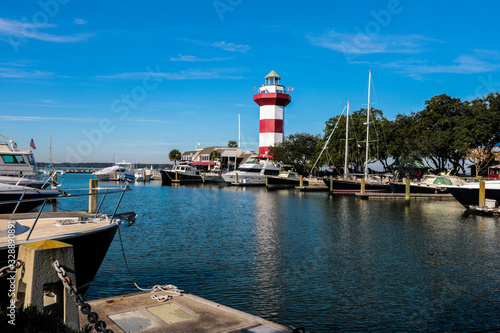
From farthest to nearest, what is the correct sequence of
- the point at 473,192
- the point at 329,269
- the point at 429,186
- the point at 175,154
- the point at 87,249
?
1. the point at 175,154
2. the point at 429,186
3. the point at 473,192
4. the point at 329,269
5. the point at 87,249

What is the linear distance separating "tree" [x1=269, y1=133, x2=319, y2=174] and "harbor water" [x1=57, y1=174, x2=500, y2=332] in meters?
46.6

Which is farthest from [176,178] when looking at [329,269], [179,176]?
[329,269]

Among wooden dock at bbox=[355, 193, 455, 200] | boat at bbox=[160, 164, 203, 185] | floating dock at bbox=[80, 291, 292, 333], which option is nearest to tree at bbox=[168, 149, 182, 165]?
boat at bbox=[160, 164, 203, 185]

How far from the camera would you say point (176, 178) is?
77625mm

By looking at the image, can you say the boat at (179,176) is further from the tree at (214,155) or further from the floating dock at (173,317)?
the floating dock at (173,317)

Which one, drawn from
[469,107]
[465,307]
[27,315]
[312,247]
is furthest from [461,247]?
[469,107]

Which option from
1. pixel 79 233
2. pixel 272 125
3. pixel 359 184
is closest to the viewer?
pixel 79 233

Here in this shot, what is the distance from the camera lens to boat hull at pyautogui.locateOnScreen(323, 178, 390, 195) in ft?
152

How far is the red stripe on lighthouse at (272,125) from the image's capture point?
7856 cm

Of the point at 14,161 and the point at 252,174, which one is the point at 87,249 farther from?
the point at 252,174

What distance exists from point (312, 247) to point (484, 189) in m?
19.6

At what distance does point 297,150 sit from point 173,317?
67.5m

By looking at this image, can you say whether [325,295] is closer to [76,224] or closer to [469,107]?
[76,224]

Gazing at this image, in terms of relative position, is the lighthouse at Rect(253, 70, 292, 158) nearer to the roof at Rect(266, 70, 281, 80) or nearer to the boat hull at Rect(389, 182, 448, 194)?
the roof at Rect(266, 70, 281, 80)
